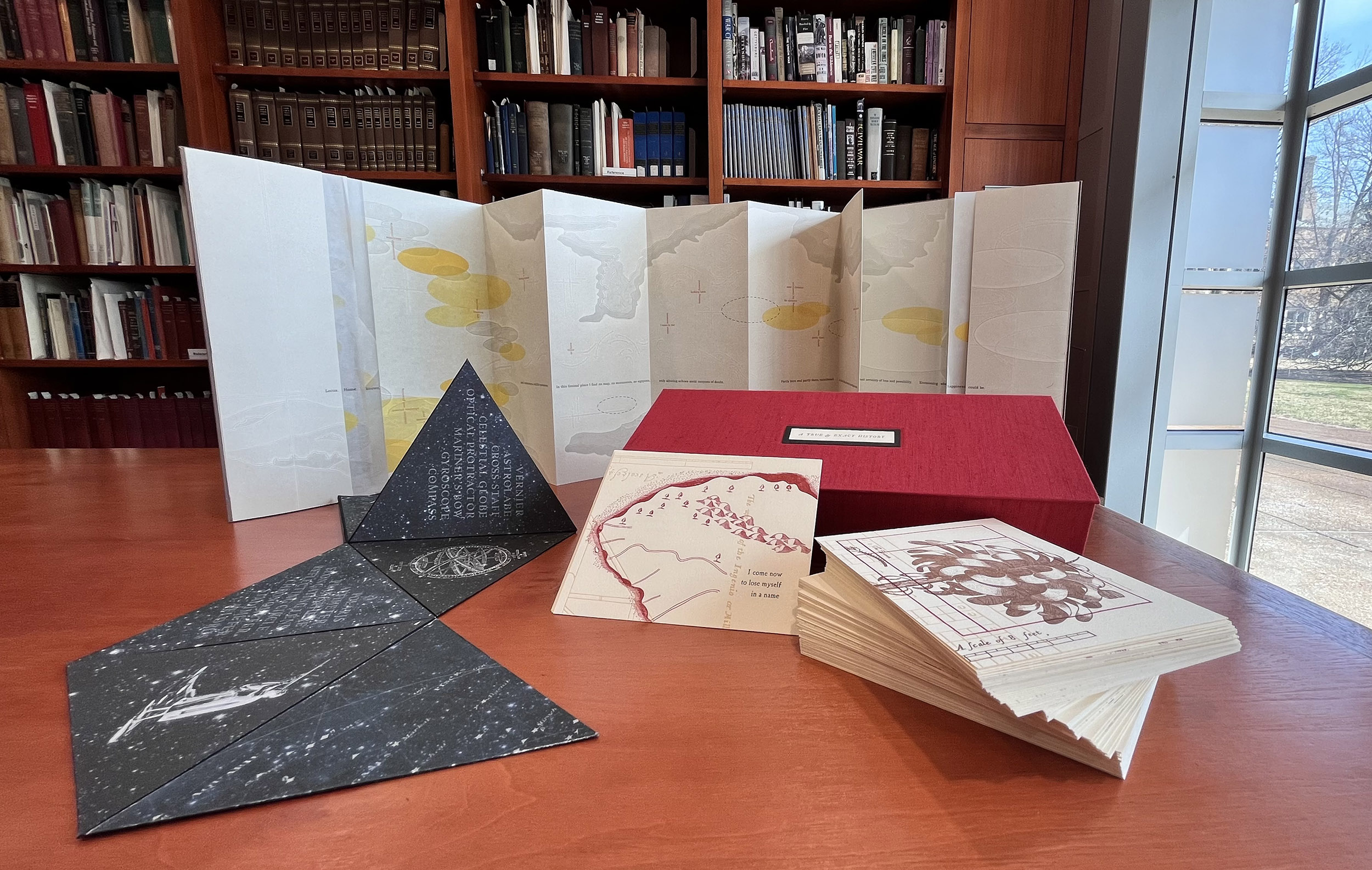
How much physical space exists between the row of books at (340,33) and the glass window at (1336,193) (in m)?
2.59

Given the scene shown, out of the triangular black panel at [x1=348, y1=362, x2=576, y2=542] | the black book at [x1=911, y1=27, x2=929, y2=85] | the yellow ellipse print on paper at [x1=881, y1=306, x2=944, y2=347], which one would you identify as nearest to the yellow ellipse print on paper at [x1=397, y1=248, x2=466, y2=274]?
the triangular black panel at [x1=348, y1=362, x2=576, y2=542]

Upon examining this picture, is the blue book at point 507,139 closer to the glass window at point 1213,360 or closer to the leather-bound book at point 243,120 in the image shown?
the leather-bound book at point 243,120

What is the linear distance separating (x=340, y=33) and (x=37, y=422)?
1.80 metres

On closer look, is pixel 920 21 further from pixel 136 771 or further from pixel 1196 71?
pixel 136 771

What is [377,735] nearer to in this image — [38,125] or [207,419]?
[207,419]

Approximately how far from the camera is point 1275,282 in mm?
1769

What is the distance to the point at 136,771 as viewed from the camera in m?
0.35

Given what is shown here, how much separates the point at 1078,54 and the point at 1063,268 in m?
1.47

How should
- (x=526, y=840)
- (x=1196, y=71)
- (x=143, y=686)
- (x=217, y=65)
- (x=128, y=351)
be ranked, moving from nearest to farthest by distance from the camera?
1. (x=526, y=840)
2. (x=143, y=686)
3. (x=1196, y=71)
4. (x=217, y=65)
5. (x=128, y=351)

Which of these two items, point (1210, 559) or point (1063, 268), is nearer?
point (1210, 559)

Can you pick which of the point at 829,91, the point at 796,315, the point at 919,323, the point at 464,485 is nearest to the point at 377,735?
the point at 464,485

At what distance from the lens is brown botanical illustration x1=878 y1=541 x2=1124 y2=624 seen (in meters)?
0.42

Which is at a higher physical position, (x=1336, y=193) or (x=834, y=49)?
(x=834, y=49)

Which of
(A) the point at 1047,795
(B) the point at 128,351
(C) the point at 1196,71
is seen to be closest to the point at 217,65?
(B) the point at 128,351
